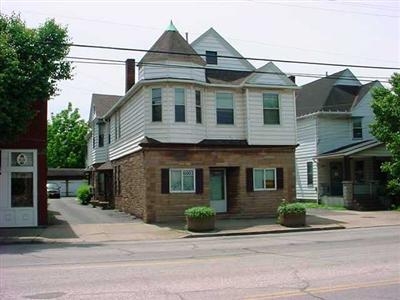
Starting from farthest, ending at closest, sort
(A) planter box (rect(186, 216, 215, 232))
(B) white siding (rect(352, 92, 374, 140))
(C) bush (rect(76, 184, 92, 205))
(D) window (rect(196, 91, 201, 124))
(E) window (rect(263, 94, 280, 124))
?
1. (C) bush (rect(76, 184, 92, 205))
2. (B) white siding (rect(352, 92, 374, 140))
3. (E) window (rect(263, 94, 280, 124))
4. (D) window (rect(196, 91, 201, 124))
5. (A) planter box (rect(186, 216, 215, 232))

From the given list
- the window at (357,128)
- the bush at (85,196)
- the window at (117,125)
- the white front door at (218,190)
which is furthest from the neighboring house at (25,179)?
the window at (357,128)

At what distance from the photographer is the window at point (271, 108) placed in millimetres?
28312

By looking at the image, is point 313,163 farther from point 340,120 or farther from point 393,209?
point 393,209

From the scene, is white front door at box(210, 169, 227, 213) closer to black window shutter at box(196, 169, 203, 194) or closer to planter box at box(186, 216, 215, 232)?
black window shutter at box(196, 169, 203, 194)

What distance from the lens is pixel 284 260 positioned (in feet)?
41.0

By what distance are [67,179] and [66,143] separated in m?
9.37

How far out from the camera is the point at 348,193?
33781mm

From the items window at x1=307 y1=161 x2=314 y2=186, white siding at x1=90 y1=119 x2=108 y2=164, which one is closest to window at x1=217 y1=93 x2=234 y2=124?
window at x1=307 y1=161 x2=314 y2=186

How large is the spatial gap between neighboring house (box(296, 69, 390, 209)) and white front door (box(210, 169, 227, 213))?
31.4 feet

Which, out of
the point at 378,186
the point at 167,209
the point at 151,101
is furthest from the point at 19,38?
the point at 378,186

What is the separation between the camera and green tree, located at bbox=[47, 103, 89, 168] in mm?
71562

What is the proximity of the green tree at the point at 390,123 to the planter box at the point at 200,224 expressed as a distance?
1338 centimetres

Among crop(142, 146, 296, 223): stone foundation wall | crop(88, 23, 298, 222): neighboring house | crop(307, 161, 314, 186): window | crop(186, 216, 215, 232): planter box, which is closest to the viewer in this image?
crop(186, 216, 215, 232): planter box

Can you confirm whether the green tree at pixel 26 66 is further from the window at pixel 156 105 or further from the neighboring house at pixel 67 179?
the neighboring house at pixel 67 179
